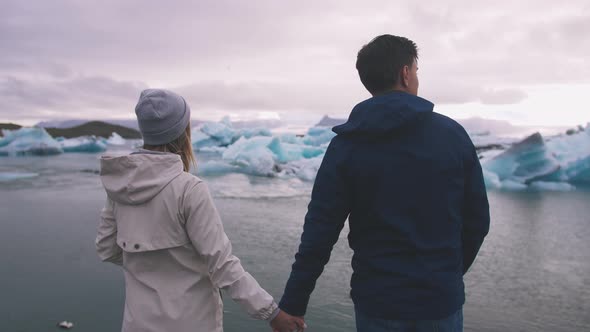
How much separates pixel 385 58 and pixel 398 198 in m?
0.38

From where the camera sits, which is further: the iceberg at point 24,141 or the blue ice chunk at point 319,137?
the iceberg at point 24,141

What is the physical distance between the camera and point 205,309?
1396 mm

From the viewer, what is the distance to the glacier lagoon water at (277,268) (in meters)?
3.21

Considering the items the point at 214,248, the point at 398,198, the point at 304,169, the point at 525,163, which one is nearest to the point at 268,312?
the point at 214,248

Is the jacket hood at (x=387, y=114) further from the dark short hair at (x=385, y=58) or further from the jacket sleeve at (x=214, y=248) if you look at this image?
the jacket sleeve at (x=214, y=248)

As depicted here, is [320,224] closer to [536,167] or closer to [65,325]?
[65,325]

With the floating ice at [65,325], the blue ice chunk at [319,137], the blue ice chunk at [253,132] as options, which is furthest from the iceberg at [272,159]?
the floating ice at [65,325]

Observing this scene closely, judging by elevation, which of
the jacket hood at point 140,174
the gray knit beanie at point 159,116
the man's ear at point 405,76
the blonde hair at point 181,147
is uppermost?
the man's ear at point 405,76

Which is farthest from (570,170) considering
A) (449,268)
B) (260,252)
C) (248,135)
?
(248,135)

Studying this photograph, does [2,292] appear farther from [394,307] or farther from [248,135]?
[248,135]

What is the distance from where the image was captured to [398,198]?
4.24 ft

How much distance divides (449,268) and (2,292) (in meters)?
3.42

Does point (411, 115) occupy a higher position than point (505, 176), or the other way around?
point (411, 115)

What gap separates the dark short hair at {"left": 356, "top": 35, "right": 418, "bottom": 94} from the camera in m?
1.35
